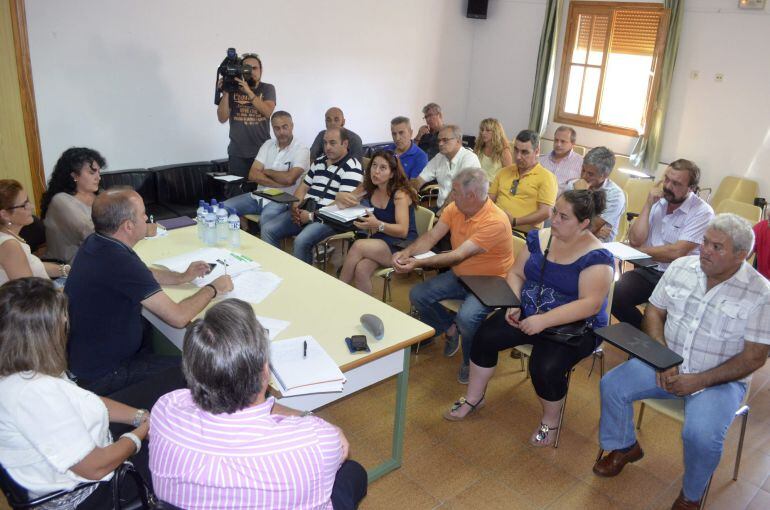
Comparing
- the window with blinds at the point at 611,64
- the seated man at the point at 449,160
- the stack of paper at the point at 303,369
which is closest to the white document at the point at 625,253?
the seated man at the point at 449,160

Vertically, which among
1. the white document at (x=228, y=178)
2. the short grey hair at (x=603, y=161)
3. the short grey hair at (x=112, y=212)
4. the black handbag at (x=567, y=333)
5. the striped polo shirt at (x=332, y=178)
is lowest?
the black handbag at (x=567, y=333)

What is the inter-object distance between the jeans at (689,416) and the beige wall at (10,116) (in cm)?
491

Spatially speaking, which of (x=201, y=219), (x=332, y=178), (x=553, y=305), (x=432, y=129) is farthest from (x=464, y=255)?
(x=432, y=129)

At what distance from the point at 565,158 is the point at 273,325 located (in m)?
3.64

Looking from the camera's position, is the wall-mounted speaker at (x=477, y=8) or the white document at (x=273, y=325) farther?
the wall-mounted speaker at (x=477, y=8)

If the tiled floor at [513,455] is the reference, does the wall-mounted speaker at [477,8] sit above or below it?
above

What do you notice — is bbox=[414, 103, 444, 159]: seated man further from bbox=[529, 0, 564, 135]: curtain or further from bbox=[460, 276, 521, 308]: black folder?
bbox=[460, 276, 521, 308]: black folder

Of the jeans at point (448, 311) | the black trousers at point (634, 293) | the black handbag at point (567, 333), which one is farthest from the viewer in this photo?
the black trousers at point (634, 293)

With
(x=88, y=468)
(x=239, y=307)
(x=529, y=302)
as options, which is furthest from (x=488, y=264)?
(x=88, y=468)

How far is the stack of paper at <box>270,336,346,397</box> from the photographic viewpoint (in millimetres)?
2033

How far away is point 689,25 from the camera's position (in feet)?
20.8

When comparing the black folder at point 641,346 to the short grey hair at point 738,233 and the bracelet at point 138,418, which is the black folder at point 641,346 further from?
the bracelet at point 138,418

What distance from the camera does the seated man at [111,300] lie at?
Answer: 224 centimetres

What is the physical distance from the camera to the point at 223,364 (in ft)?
4.68
